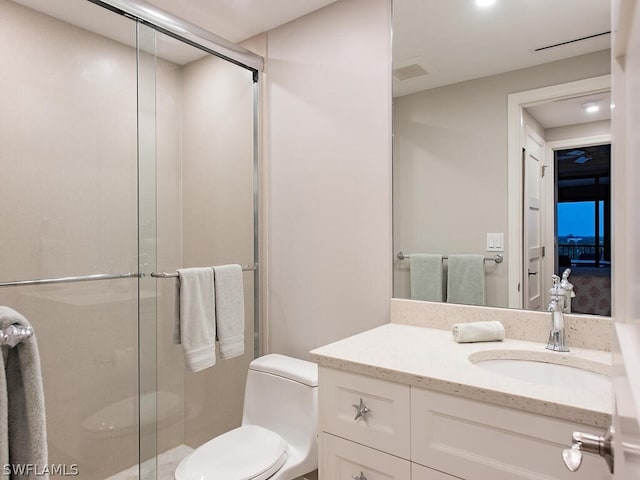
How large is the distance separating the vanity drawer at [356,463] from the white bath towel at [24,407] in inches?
31.9

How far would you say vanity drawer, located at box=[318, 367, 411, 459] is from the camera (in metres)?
1.13

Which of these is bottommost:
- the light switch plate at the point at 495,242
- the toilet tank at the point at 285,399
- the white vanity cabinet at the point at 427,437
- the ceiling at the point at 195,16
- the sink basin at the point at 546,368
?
the toilet tank at the point at 285,399

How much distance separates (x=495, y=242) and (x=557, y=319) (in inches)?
14.2

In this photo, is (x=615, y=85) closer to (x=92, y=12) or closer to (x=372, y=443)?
(x=372, y=443)

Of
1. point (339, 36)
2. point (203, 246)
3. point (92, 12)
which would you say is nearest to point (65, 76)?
point (92, 12)

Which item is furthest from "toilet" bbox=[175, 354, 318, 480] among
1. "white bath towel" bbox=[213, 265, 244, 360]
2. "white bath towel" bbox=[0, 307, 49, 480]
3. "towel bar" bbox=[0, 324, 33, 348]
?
"towel bar" bbox=[0, 324, 33, 348]

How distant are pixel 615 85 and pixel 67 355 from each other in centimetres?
198

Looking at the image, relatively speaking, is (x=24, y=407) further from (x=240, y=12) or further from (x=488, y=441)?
(x=240, y=12)

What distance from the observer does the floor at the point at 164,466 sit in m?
1.77

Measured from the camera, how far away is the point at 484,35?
1.58 meters

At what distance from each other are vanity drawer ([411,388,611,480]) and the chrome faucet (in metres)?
0.47

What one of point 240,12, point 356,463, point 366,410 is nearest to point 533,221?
point 366,410

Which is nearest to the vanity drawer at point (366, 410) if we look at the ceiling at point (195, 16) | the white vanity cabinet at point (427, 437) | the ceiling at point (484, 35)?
the white vanity cabinet at point (427, 437)

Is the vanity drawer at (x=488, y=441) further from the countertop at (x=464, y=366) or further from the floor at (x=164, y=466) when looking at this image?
the floor at (x=164, y=466)
